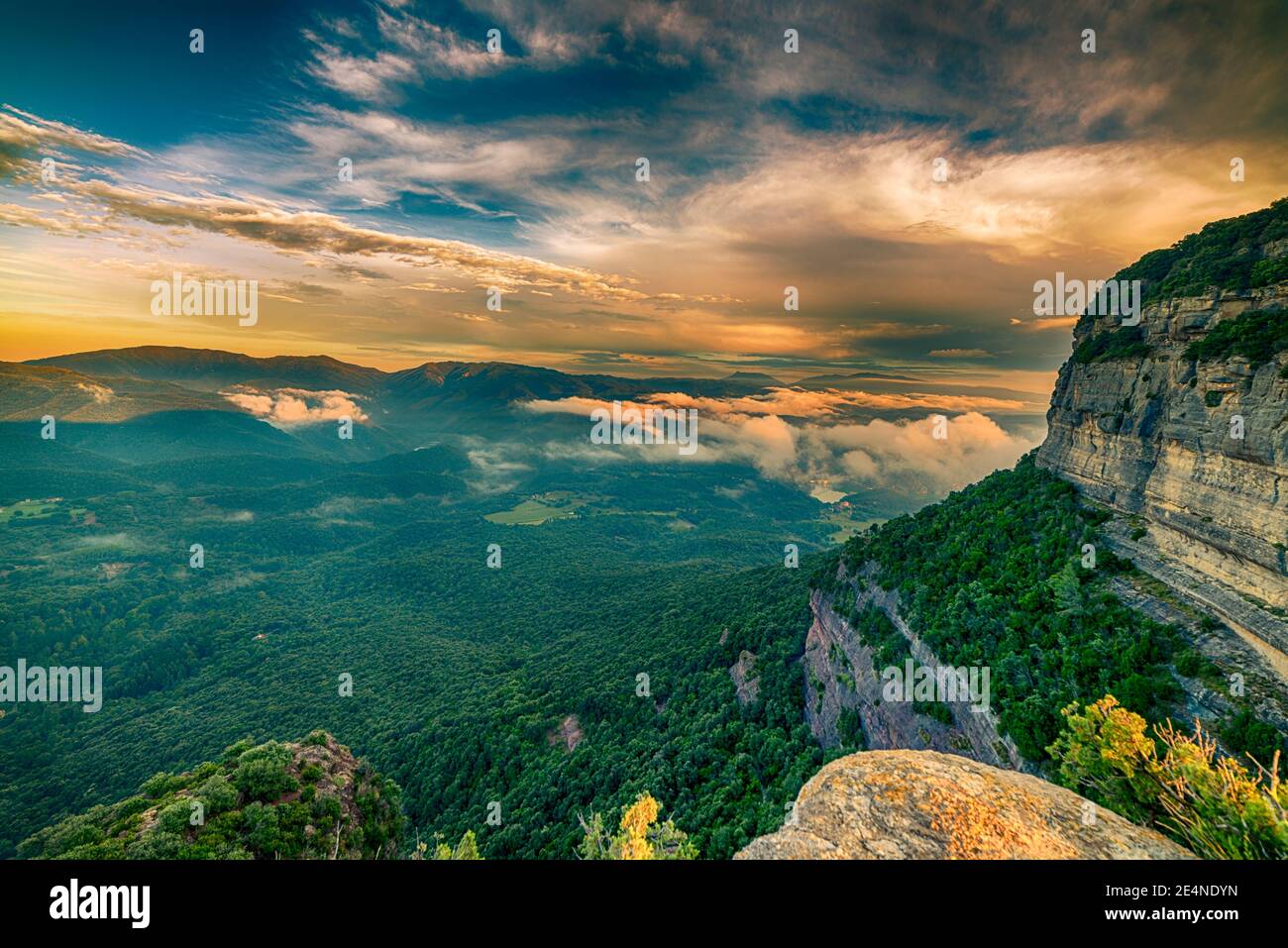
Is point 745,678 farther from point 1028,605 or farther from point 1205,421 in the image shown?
point 1205,421

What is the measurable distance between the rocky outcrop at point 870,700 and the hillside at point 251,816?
45.3 meters

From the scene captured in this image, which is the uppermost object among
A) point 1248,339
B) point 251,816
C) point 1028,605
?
point 1248,339

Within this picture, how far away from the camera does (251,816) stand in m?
35.2

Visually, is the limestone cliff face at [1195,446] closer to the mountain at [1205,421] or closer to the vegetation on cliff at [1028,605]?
the mountain at [1205,421]

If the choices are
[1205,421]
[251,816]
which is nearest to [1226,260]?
[1205,421]

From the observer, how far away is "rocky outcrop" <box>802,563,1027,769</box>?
121ft

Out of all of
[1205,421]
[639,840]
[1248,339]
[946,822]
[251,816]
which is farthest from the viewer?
[251,816]

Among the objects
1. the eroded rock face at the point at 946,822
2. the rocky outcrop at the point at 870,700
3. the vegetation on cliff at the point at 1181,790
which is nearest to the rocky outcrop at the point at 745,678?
the rocky outcrop at the point at 870,700

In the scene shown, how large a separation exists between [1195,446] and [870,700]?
33.7m

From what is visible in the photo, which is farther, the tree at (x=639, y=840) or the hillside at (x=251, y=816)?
the hillside at (x=251, y=816)

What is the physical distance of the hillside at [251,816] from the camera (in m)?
32.1
